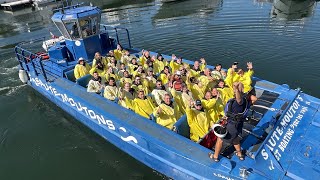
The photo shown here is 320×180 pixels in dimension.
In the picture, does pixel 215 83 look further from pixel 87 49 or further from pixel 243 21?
pixel 243 21

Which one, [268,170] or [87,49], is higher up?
[87,49]

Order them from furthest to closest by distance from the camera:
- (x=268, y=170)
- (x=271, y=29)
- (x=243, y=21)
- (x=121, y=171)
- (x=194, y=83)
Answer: (x=243, y=21)
(x=271, y=29)
(x=194, y=83)
(x=121, y=171)
(x=268, y=170)

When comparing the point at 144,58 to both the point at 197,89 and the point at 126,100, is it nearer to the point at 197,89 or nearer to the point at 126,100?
the point at 197,89

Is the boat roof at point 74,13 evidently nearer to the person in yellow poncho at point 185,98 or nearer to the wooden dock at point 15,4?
the person in yellow poncho at point 185,98

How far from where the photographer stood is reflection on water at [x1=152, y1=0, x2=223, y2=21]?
74.5ft

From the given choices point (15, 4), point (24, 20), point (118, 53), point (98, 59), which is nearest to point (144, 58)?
point (118, 53)

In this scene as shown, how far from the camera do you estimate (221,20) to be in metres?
19.4

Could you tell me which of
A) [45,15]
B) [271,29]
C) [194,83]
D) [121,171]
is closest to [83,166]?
[121,171]

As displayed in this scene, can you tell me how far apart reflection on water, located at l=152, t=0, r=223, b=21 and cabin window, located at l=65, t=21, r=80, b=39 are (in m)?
10.9

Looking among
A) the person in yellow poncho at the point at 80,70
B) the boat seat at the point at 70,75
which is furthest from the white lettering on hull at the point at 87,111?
the person in yellow poncho at the point at 80,70

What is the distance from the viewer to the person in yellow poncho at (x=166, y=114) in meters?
7.22

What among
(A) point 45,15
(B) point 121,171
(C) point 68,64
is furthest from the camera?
(A) point 45,15

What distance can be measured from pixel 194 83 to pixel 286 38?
8.99 m

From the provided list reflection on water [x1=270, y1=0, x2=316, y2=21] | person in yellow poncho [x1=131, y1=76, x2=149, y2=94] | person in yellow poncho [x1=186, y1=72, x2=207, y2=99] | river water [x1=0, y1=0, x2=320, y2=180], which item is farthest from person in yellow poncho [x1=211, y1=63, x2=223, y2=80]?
reflection on water [x1=270, y1=0, x2=316, y2=21]
